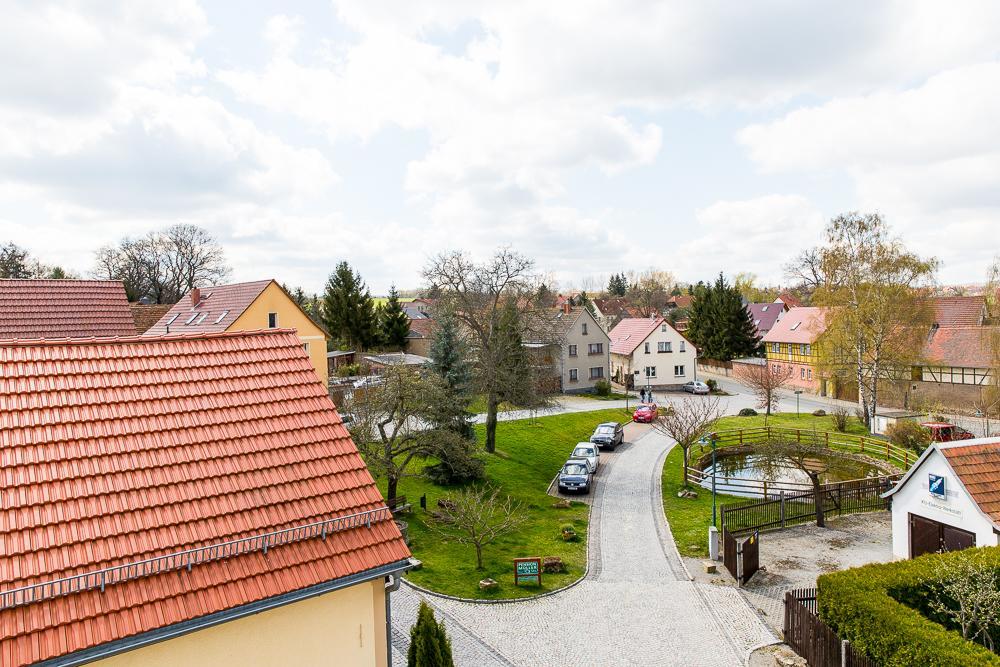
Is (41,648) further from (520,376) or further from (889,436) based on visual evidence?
(889,436)

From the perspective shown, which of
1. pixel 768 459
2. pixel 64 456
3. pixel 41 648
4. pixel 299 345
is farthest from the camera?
pixel 768 459

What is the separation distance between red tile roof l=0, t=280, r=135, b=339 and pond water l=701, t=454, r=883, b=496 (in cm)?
2429

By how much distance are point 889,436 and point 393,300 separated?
39.1m

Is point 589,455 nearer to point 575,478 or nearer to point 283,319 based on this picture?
point 575,478

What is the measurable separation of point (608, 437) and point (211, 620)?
92.6 ft

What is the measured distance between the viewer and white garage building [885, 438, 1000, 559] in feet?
49.8

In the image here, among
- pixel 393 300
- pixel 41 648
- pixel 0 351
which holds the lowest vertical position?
pixel 41 648

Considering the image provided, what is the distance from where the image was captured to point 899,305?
34.1m

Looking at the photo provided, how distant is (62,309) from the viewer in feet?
62.1

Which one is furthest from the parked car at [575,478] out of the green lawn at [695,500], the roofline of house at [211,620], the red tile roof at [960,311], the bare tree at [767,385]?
the red tile roof at [960,311]

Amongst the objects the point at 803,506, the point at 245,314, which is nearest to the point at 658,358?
the point at 803,506

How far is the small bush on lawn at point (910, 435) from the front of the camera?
1164 inches

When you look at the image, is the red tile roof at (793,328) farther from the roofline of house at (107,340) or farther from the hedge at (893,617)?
the roofline of house at (107,340)

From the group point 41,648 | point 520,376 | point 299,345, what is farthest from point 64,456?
point 520,376
